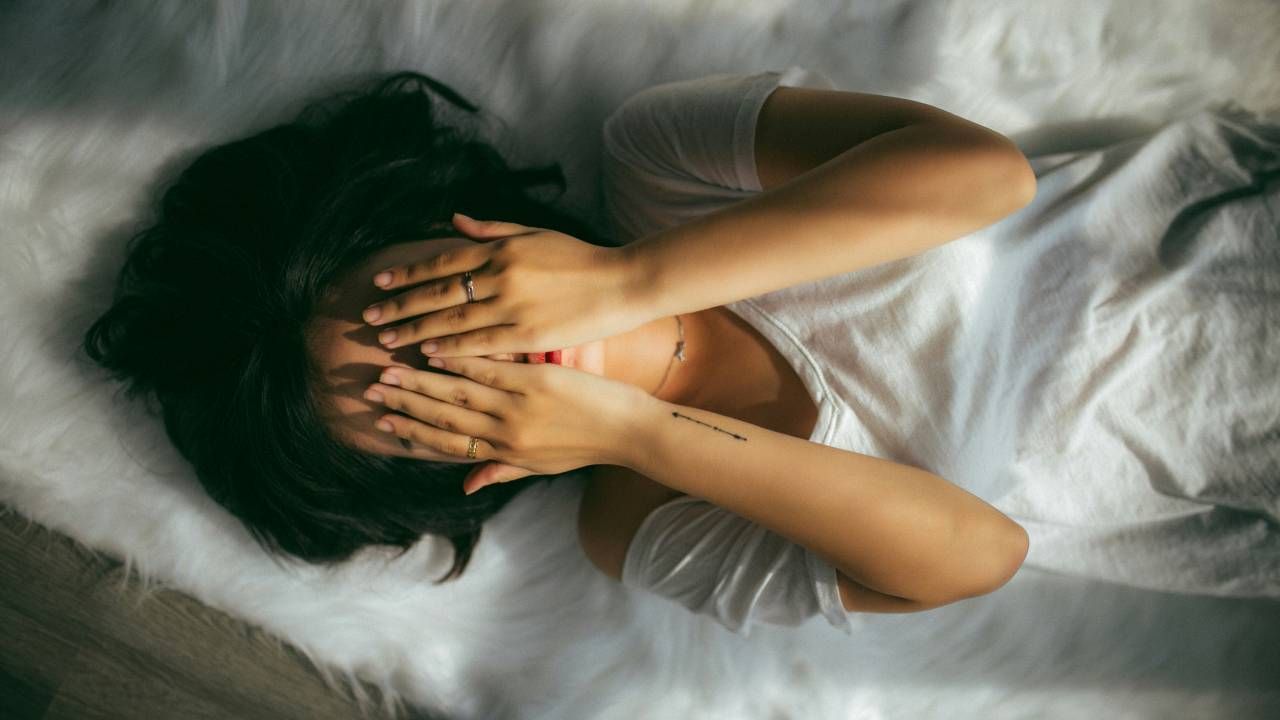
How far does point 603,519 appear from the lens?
→ 90 centimetres

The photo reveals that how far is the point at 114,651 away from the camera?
888 mm

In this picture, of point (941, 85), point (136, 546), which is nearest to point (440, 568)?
point (136, 546)

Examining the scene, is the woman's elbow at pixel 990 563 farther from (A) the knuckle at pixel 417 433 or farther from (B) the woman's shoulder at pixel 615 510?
(A) the knuckle at pixel 417 433

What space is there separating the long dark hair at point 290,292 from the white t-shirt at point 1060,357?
23 centimetres

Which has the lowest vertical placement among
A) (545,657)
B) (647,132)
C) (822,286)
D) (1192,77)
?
(545,657)

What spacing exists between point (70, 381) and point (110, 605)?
0.26m

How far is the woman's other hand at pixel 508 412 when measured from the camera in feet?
2.15

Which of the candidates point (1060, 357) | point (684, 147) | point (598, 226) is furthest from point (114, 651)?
point (1060, 357)

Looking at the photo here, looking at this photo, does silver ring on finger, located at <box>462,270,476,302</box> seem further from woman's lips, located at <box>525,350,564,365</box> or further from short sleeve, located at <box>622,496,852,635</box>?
short sleeve, located at <box>622,496,852,635</box>

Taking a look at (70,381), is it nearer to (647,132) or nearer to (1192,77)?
(647,132)

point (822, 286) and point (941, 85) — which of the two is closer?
point (822, 286)

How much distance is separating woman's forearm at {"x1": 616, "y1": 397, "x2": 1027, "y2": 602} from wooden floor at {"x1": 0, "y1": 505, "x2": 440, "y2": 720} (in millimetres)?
542

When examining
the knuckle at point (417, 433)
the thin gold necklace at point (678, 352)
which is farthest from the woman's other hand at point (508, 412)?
the thin gold necklace at point (678, 352)

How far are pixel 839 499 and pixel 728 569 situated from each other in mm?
157
